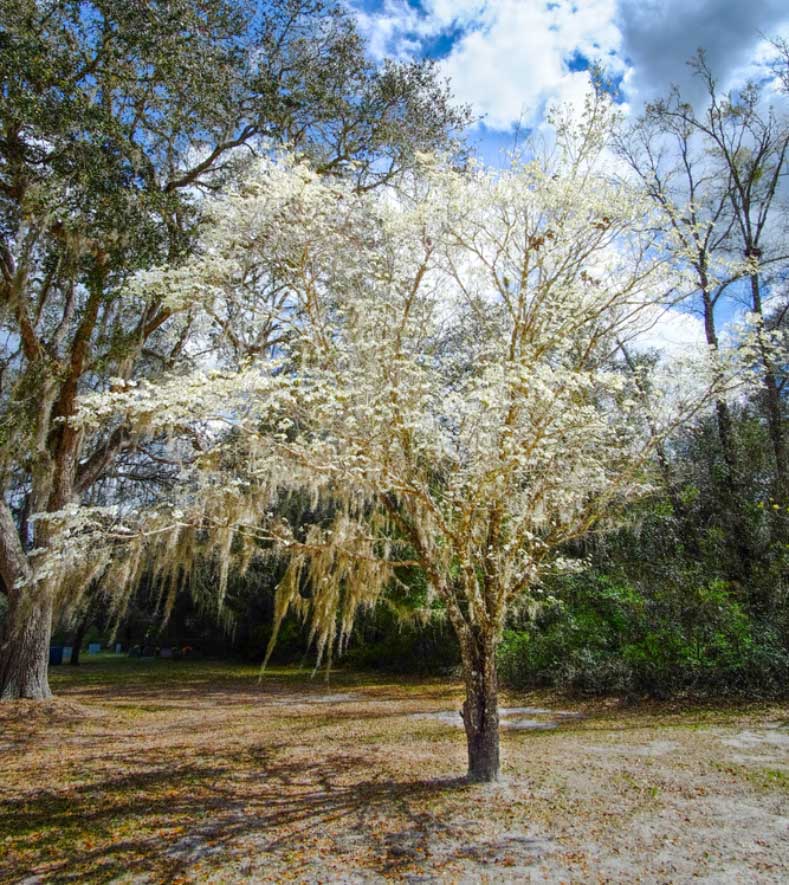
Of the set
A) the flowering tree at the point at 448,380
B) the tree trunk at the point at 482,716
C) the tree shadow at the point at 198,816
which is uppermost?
the flowering tree at the point at 448,380

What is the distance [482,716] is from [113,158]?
621cm

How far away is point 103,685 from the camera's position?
37.4 feet

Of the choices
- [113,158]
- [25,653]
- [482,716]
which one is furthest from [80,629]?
[482,716]

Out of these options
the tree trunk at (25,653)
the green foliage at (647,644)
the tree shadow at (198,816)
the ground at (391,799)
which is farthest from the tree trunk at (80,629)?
the tree shadow at (198,816)

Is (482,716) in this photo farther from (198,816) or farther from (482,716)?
(198,816)

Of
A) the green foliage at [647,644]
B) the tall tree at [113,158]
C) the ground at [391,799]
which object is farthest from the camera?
the green foliage at [647,644]

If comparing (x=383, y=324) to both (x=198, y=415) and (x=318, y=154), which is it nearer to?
(x=198, y=415)

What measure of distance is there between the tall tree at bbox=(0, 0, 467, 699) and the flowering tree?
65.5 inches

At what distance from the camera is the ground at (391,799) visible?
3.00 metres

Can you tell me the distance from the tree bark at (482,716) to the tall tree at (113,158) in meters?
3.84

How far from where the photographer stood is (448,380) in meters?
4.98

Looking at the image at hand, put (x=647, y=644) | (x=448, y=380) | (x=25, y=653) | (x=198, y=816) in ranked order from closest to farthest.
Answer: (x=198, y=816), (x=448, y=380), (x=25, y=653), (x=647, y=644)

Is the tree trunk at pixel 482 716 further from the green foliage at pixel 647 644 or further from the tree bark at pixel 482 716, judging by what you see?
the green foliage at pixel 647 644

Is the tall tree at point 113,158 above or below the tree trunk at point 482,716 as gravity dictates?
above
